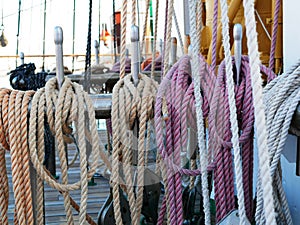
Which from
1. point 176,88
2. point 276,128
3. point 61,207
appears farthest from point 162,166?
point 61,207

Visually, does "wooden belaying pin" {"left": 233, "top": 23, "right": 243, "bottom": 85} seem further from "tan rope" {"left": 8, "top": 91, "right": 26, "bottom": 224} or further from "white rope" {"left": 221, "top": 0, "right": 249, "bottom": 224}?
"tan rope" {"left": 8, "top": 91, "right": 26, "bottom": 224}

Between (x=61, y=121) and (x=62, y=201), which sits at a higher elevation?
(x=61, y=121)

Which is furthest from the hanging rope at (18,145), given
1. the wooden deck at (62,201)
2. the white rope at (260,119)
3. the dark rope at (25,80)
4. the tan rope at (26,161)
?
the dark rope at (25,80)

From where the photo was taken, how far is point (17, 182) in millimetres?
1169

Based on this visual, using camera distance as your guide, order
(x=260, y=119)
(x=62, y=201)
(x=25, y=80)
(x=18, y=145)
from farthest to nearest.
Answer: (x=25, y=80) → (x=62, y=201) → (x=18, y=145) → (x=260, y=119)

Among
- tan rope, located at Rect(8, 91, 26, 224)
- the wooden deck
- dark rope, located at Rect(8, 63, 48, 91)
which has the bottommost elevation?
the wooden deck

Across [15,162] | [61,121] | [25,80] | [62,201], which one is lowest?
[62,201]

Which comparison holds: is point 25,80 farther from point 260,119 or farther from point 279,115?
point 260,119

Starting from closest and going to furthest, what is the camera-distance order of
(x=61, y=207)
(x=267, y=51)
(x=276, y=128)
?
(x=276, y=128) → (x=61, y=207) → (x=267, y=51)

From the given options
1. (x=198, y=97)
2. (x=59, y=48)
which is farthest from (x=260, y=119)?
(x=59, y=48)

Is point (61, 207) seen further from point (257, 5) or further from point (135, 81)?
point (257, 5)

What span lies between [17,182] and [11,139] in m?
0.11

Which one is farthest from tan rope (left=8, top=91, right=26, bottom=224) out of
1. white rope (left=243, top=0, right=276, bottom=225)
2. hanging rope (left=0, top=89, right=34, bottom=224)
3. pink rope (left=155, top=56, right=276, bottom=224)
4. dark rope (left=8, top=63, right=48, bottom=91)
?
dark rope (left=8, top=63, right=48, bottom=91)

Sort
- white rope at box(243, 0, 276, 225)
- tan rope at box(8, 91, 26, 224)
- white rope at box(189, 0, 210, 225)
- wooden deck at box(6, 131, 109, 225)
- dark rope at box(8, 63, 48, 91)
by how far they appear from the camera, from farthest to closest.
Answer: dark rope at box(8, 63, 48, 91) → wooden deck at box(6, 131, 109, 225) → tan rope at box(8, 91, 26, 224) → white rope at box(189, 0, 210, 225) → white rope at box(243, 0, 276, 225)
